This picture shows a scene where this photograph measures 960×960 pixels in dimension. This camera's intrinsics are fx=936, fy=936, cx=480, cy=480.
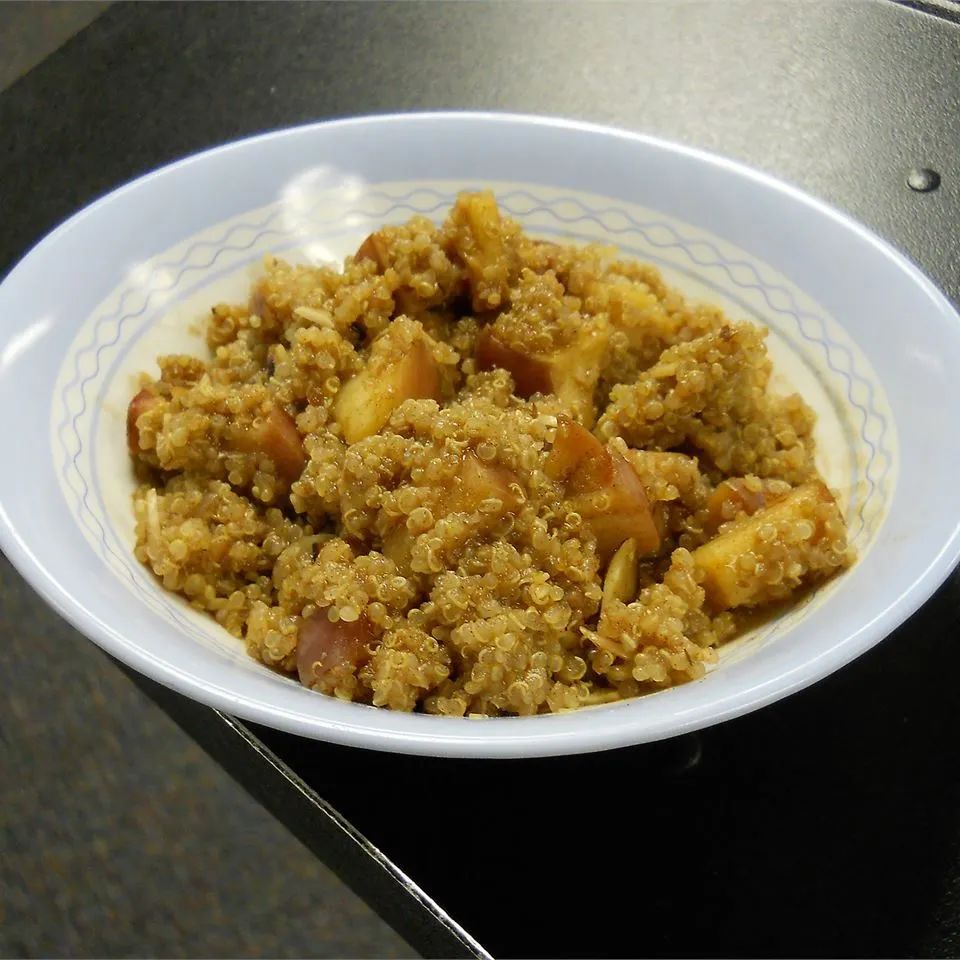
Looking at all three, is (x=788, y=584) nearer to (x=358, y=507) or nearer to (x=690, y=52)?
(x=358, y=507)

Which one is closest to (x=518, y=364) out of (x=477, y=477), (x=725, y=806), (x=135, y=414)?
(x=477, y=477)

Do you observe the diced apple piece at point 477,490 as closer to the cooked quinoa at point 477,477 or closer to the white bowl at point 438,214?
the cooked quinoa at point 477,477

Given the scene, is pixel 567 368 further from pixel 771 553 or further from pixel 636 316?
pixel 771 553

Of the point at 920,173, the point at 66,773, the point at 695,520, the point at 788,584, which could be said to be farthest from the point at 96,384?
the point at 920,173

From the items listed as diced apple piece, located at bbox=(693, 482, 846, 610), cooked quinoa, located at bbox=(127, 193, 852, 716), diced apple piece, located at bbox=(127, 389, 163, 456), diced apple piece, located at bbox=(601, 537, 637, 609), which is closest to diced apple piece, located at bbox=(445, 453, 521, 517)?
cooked quinoa, located at bbox=(127, 193, 852, 716)

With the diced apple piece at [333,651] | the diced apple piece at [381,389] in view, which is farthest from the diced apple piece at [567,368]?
the diced apple piece at [333,651]

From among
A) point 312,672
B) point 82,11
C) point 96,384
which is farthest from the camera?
point 82,11

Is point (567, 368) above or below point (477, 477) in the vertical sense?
above
